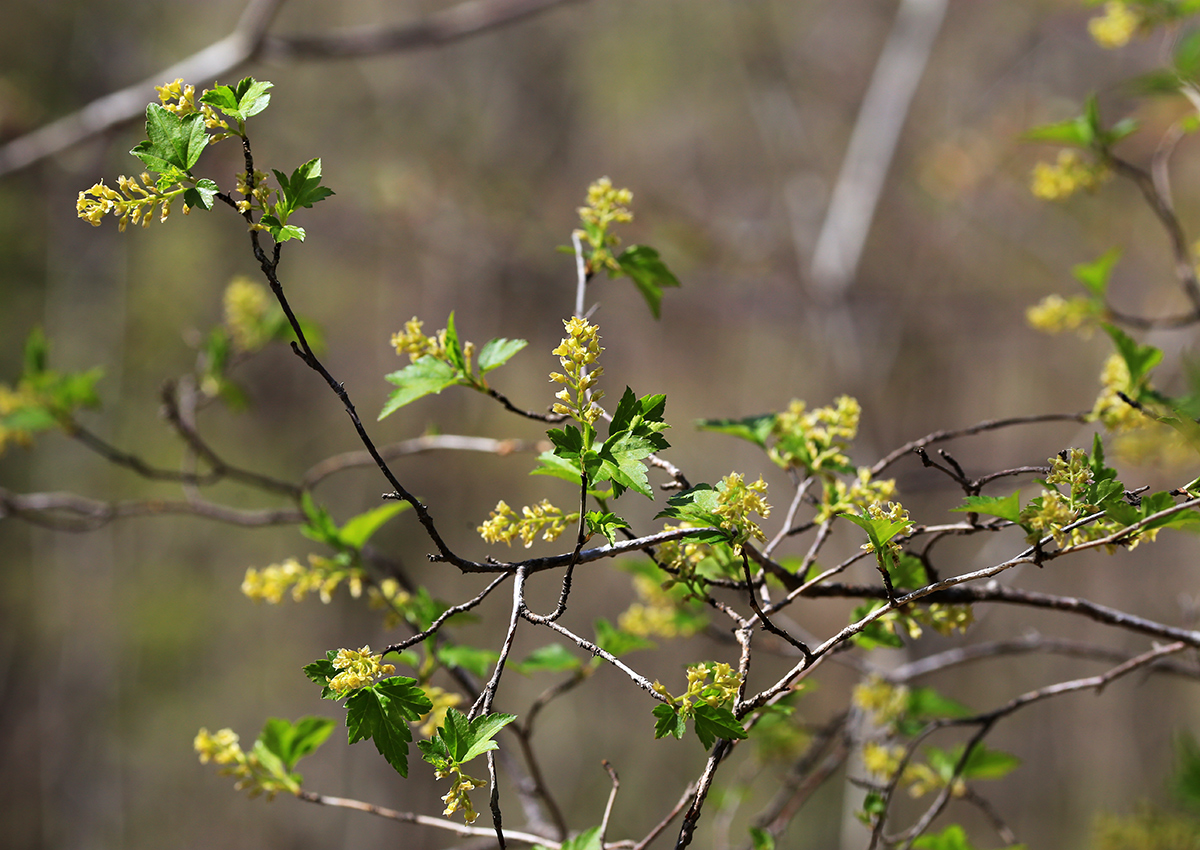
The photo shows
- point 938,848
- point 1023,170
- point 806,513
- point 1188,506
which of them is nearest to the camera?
point 1188,506

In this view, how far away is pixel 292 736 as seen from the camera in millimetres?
734

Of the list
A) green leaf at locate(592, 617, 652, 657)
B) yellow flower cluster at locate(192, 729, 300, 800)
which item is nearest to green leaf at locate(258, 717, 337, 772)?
yellow flower cluster at locate(192, 729, 300, 800)

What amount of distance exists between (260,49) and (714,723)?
5.10ft

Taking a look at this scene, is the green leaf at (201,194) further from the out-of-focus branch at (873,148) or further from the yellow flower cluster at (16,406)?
the out-of-focus branch at (873,148)

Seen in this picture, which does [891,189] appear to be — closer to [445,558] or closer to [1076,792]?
[1076,792]

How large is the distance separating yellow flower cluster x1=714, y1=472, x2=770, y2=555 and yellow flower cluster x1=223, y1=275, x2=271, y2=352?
0.87m

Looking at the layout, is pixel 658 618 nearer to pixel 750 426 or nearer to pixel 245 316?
pixel 750 426

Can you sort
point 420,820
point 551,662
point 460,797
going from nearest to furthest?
point 460,797 → point 420,820 → point 551,662

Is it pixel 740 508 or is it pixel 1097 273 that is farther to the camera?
pixel 1097 273

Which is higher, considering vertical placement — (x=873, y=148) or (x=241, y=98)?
(x=873, y=148)

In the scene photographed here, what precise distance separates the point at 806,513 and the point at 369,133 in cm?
327

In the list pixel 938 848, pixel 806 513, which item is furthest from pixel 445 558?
pixel 806 513

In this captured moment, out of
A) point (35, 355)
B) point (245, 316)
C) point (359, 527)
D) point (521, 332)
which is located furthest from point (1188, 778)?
point (521, 332)

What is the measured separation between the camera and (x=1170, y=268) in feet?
10.2
